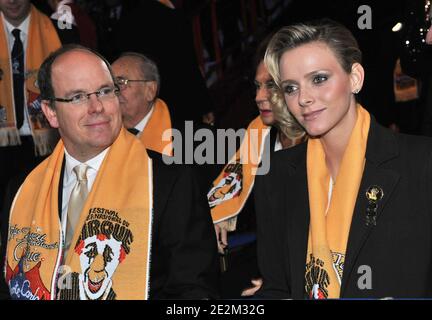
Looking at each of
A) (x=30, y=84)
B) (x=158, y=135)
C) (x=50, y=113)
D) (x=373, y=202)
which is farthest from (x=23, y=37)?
(x=373, y=202)

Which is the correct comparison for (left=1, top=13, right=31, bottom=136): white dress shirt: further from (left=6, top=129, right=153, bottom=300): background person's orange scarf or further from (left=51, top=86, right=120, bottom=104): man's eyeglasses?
(left=51, top=86, right=120, bottom=104): man's eyeglasses

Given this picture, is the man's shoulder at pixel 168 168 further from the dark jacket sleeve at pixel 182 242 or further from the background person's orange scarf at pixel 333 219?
the background person's orange scarf at pixel 333 219

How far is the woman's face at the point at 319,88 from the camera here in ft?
9.53

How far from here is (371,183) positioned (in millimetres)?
2828

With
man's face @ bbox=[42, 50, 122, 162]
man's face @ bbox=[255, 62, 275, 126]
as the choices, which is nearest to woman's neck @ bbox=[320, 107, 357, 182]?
man's face @ bbox=[42, 50, 122, 162]

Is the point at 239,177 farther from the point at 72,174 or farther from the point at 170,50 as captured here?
the point at 72,174

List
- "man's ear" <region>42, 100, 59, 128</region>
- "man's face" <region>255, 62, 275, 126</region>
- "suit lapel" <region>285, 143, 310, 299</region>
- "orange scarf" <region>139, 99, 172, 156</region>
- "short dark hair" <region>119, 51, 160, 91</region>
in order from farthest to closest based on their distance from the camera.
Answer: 1. "short dark hair" <region>119, 51, 160, 91</region>
2. "orange scarf" <region>139, 99, 172, 156</region>
3. "man's face" <region>255, 62, 275, 126</region>
4. "man's ear" <region>42, 100, 59, 128</region>
5. "suit lapel" <region>285, 143, 310, 299</region>

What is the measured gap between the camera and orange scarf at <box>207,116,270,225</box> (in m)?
4.66

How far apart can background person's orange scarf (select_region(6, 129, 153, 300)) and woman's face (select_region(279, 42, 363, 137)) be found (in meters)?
0.69

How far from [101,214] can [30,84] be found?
2328mm

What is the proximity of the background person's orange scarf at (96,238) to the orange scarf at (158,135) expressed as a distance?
1.64 m

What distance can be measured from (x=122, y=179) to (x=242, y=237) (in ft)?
6.86

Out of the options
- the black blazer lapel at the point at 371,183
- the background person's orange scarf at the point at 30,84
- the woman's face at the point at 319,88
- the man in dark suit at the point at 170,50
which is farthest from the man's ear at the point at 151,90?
the black blazer lapel at the point at 371,183

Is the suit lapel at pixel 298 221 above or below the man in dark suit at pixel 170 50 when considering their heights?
below
